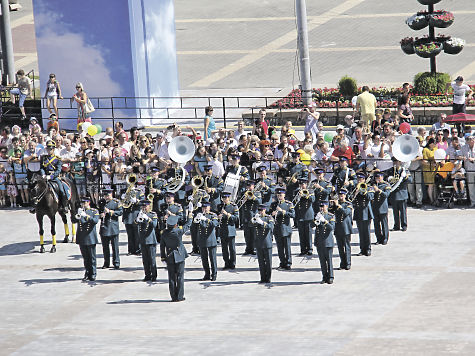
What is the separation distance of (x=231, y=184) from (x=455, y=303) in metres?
6.21

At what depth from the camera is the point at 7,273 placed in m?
22.9

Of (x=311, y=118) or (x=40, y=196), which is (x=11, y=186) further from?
(x=311, y=118)

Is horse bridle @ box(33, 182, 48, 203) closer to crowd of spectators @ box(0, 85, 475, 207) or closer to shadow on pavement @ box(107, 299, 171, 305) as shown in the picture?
crowd of spectators @ box(0, 85, 475, 207)

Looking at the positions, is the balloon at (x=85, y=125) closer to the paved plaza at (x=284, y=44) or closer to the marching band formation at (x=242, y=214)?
the marching band formation at (x=242, y=214)

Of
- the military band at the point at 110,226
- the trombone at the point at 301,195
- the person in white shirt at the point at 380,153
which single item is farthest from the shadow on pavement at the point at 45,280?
the person in white shirt at the point at 380,153

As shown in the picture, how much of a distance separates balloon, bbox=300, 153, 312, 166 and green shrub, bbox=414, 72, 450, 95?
894cm

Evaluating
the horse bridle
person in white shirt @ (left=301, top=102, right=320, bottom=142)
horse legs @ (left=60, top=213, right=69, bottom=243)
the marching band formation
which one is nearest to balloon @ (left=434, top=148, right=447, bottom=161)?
the marching band formation

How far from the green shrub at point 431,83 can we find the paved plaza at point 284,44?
2.69m

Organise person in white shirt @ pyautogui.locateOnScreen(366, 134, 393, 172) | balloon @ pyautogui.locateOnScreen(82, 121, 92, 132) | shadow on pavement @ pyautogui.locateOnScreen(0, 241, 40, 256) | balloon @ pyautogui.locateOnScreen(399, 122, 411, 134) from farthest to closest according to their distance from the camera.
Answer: balloon @ pyautogui.locateOnScreen(82, 121, 92, 132), balloon @ pyautogui.locateOnScreen(399, 122, 411, 134), person in white shirt @ pyautogui.locateOnScreen(366, 134, 393, 172), shadow on pavement @ pyautogui.locateOnScreen(0, 241, 40, 256)

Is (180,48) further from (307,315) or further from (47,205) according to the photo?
(307,315)

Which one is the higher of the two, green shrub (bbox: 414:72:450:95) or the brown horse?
green shrub (bbox: 414:72:450:95)

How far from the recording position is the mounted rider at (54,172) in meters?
24.5

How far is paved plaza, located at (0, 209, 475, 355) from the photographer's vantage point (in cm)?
1781

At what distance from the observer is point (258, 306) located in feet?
64.8
